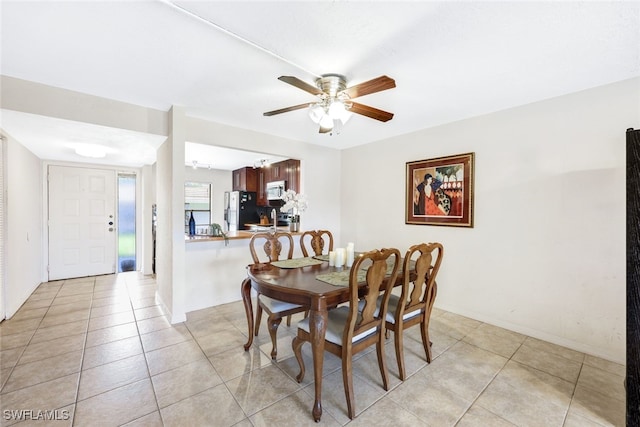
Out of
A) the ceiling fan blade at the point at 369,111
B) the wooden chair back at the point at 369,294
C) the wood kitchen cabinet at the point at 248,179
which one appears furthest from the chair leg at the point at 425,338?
the wood kitchen cabinet at the point at 248,179

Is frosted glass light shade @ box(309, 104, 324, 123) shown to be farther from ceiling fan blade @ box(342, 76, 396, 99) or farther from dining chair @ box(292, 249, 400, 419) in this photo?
dining chair @ box(292, 249, 400, 419)

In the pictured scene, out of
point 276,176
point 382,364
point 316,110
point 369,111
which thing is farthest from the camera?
point 276,176

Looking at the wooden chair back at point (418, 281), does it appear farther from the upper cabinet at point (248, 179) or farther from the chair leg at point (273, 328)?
the upper cabinet at point (248, 179)

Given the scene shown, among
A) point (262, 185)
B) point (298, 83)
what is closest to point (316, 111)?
point (298, 83)

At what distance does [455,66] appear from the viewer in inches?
80.5

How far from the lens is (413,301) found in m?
2.13

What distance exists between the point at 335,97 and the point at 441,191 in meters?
2.06

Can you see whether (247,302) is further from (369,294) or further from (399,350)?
(399,350)

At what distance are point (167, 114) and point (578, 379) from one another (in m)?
4.54

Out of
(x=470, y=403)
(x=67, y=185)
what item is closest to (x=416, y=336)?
(x=470, y=403)

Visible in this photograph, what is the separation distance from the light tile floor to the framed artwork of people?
128 centimetres

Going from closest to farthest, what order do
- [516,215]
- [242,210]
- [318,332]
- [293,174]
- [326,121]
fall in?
[318,332] < [326,121] < [516,215] < [293,174] < [242,210]

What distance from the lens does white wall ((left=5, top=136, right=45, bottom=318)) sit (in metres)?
3.01

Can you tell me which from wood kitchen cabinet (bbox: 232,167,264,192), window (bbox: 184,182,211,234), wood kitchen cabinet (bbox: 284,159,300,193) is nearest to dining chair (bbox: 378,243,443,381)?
wood kitchen cabinet (bbox: 284,159,300,193)
